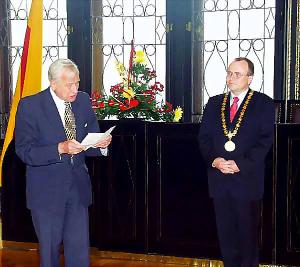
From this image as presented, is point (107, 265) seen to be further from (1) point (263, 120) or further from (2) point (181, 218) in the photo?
(1) point (263, 120)

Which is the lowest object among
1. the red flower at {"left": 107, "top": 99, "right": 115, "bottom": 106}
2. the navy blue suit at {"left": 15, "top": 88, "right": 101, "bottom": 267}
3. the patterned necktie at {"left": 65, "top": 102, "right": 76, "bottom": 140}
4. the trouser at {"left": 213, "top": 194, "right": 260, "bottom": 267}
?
the trouser at {"left": 213, "top": 194, "right": 260, "bottom": 267}

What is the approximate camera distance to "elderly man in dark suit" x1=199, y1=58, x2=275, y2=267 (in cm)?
302

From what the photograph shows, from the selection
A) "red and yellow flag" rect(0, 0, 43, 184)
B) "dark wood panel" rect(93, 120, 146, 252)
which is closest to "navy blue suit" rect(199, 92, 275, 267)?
"dark wood panel" rect(93, 120, 146, 252)

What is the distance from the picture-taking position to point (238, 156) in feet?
9.98

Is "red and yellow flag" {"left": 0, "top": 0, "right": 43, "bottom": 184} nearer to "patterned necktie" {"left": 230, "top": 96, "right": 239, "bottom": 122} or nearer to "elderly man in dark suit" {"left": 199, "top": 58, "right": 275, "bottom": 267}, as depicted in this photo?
"elderly man in dark suit" {"left": 199, "top": 58, "right": 275, "bottom": 267}

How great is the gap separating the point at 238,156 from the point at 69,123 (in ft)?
3.12

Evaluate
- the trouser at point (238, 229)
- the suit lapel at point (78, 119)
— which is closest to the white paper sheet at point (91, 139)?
the suit lapel at point (78, 119)

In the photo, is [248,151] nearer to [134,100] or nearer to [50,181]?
[50,181]

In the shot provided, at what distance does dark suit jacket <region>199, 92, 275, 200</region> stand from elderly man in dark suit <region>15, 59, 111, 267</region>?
0.67 metres

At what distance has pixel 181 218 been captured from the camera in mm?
3998

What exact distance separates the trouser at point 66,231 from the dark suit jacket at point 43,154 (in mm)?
40

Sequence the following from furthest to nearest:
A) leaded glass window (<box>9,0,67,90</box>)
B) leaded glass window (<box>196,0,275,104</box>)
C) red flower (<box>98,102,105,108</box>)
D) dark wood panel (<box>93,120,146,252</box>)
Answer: leaded glass window (<box>9,0,67,90</box>), leaded glass window (<box>196,0,275,104</box>), red flower (<box>98,102,105,108</box>), dark wood panel (<box>93,120,146,252</box>)

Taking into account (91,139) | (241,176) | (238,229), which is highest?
(91,139)

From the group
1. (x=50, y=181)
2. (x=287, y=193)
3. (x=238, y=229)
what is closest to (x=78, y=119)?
(x=50, y=181)
